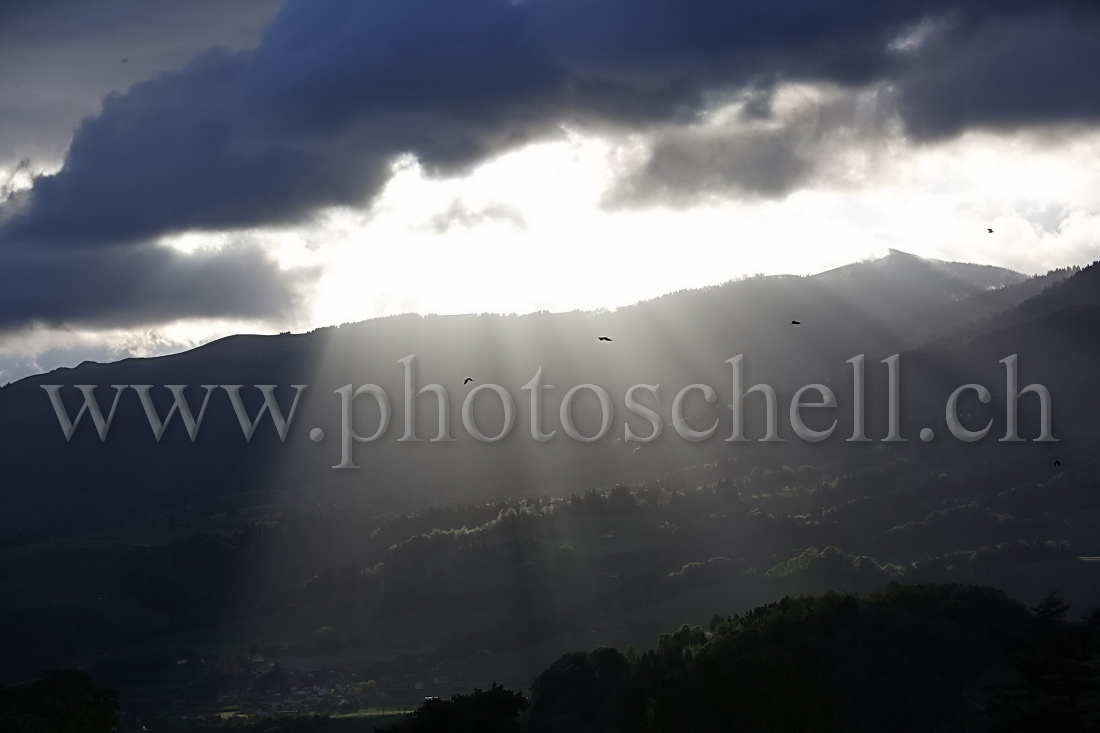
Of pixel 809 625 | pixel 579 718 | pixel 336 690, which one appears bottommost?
pixel 336 690

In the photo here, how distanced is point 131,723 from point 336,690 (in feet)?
113

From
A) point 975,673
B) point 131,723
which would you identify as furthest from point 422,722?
point 131,723

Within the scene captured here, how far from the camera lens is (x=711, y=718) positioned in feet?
241

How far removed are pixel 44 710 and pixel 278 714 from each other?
96.0m

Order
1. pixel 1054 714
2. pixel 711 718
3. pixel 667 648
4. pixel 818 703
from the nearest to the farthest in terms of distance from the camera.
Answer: pixel 1054 714
pixel 818 703
pixel 711 718
pixel 667 648

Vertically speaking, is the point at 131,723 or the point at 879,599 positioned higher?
the point at 879,599

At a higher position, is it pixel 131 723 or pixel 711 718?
pixel 711 718

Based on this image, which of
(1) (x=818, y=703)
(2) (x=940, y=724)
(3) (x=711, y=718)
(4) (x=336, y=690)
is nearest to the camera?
(1) (x=818, y=703)

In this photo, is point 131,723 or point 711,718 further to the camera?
point 131,723

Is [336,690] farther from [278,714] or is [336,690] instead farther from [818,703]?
[818,703]

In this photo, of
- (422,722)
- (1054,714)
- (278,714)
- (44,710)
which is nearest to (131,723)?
(278,714)

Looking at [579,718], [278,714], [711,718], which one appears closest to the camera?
[711,718]

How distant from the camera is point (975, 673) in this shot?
9256 centimetres

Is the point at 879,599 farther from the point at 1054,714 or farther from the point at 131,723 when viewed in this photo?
the point at 131,723
